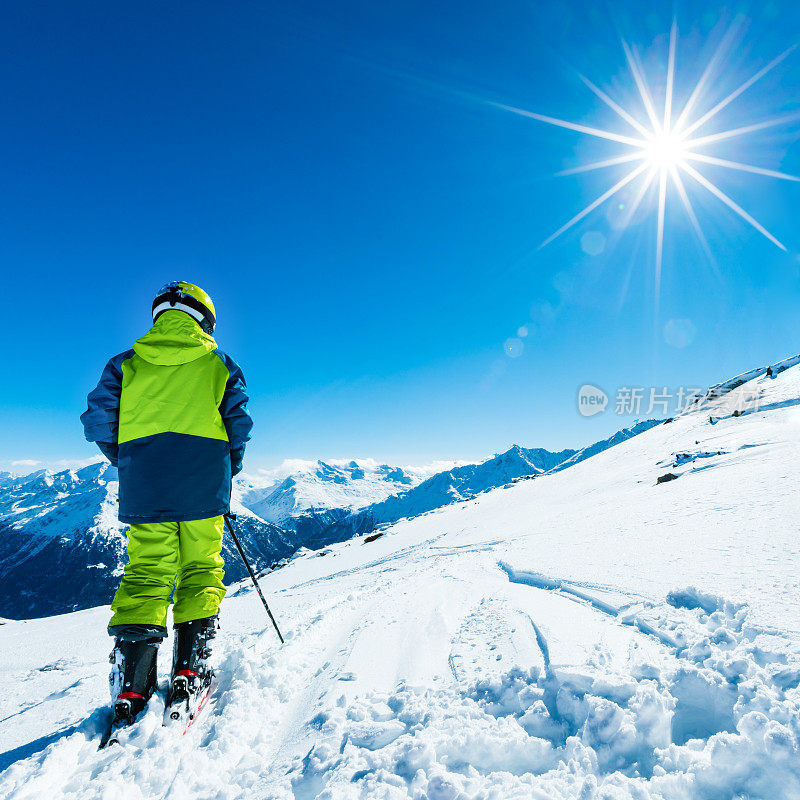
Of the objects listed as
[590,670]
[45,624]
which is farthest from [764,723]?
[45,624]

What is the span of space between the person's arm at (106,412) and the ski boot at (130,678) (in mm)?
1474

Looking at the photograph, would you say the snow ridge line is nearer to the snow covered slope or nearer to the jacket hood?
the snow covered slope

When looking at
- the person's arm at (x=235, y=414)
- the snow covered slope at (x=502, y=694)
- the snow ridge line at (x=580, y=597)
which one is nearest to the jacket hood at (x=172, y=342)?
the person's arm at (x=235, y=414)

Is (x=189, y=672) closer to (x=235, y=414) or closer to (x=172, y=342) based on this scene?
(x=235, y=414)

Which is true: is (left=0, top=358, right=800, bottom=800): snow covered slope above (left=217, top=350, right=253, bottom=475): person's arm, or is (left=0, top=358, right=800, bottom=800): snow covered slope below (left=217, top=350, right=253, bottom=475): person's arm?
below

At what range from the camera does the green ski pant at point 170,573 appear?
2801mm

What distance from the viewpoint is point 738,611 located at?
96.0 inches

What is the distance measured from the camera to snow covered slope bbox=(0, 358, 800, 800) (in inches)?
65.6

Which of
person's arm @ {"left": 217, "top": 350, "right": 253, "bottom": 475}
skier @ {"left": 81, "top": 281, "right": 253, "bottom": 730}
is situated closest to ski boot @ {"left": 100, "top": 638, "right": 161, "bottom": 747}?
skier @ {"left": 81, "top": 281, "right": 253, "bottom": 730}

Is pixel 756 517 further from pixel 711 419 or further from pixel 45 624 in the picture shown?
pixel 711 419

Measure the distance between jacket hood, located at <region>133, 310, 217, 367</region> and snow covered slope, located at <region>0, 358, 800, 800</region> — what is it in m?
2.49

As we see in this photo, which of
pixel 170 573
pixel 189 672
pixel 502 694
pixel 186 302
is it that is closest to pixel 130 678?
pixel 189 672

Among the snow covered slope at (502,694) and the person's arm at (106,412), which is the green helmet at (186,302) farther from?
the snow covered slope at (502,694)

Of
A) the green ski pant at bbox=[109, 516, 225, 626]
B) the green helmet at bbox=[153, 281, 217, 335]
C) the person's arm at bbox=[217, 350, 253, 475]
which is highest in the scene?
the green helmet at bbox=[153, 281, 217, 335]
